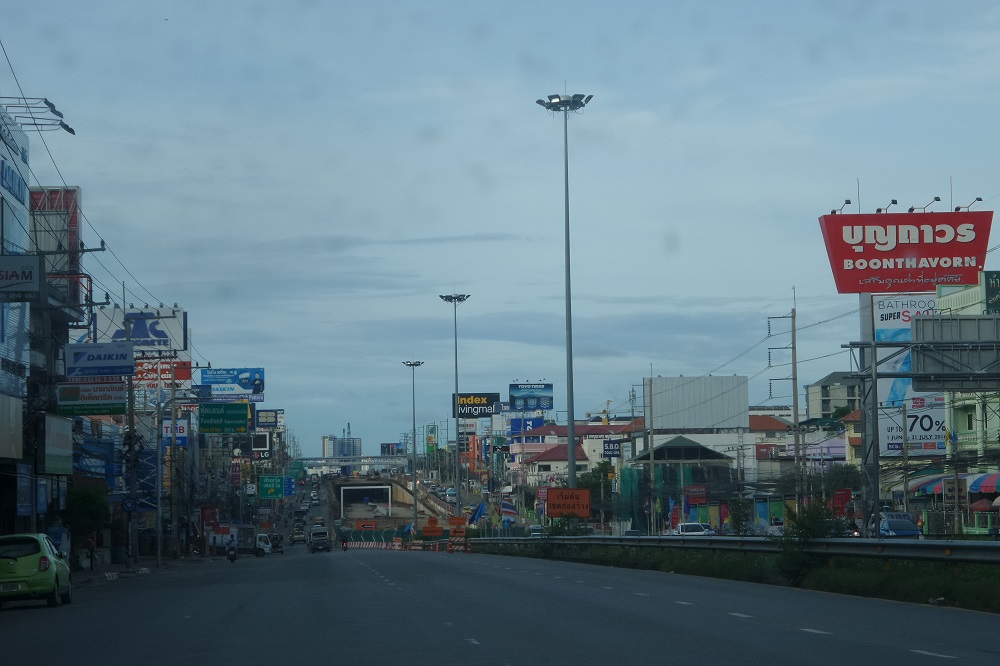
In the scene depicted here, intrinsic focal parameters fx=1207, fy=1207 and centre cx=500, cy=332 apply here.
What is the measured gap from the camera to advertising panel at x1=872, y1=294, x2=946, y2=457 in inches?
2518

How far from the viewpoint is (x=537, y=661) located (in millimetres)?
11820

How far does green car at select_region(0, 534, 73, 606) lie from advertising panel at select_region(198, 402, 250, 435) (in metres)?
46.5

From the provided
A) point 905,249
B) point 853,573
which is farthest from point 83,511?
point 905,249

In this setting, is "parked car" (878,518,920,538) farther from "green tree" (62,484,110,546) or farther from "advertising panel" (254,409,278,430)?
"advertising panel" (254,409,278,430)

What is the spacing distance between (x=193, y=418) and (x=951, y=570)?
93401mm

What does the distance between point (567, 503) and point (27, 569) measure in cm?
2679

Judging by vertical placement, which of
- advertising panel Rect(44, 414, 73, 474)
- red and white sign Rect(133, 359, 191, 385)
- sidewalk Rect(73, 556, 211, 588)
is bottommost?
sidewalk Rect(73, 556, 211, 588)

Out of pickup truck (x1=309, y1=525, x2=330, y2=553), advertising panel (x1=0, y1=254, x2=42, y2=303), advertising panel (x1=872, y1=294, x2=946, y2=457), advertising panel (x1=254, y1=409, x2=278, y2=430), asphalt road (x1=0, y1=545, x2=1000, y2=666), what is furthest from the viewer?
advertising panel (x1=254, y1=409, x2=278, y2=430)

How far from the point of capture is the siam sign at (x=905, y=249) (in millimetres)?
58250

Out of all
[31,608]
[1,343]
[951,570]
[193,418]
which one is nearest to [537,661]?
[951,570]

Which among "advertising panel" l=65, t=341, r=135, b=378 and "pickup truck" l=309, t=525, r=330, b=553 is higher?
"advertising panel" l=65, t=341, r=135, b=378

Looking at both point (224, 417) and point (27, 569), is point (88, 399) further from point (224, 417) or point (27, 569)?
point (224, 417)

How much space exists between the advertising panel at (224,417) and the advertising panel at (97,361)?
28.4 metres

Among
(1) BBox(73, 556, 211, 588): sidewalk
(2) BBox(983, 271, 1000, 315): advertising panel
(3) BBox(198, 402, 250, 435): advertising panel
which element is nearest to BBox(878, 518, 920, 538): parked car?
(2) BBox(983, 271, 1000, 315): advertising panel
